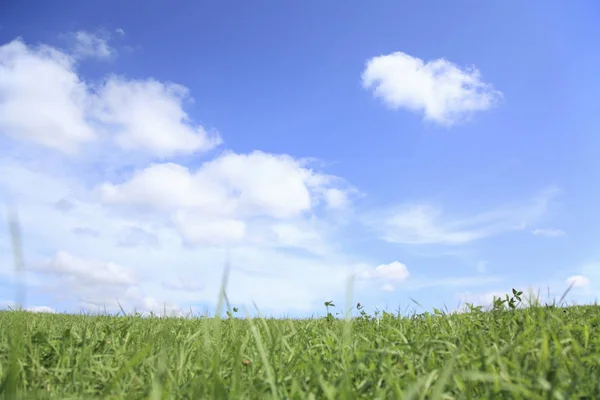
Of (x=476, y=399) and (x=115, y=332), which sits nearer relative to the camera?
(x=476, y=399)

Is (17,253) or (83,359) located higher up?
(17,253)

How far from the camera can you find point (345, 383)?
2.59 m

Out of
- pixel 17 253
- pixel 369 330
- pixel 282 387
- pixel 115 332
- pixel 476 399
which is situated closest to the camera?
pixel 17 253

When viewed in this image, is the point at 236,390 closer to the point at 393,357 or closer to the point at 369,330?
the point at 393,357

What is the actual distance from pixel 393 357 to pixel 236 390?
1.48 metres

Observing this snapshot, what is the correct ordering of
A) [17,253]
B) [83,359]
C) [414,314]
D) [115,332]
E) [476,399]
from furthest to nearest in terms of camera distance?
[414,314], [115,332], [83,359], [476,399], [17,253]

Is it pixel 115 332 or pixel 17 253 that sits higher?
pixel 17 253

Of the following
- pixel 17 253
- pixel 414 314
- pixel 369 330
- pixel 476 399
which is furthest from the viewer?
pixel 414 314

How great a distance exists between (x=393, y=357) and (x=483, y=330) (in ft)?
4.28

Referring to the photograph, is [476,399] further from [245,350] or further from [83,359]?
[83,359]

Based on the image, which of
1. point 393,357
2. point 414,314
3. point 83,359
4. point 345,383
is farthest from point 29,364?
point 414,314

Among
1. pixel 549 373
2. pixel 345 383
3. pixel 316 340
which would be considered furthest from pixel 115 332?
pixel 549 373

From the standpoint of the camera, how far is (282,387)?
116 inches

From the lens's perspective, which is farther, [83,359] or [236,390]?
[83,359]
